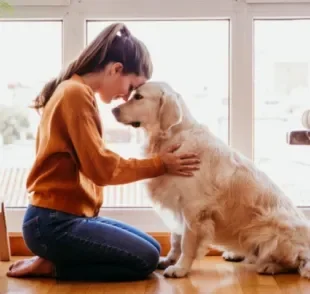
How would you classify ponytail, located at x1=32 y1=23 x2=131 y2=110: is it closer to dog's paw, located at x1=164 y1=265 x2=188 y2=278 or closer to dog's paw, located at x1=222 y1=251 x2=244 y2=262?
dog's paw, located at x1=164 y1=265 x2=188 y2=278

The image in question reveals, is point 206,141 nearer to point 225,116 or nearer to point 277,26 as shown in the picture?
point 225,116

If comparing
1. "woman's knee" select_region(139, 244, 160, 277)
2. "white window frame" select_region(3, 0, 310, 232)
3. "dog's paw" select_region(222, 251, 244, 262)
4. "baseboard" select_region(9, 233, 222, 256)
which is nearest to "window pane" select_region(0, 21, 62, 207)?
"white window frame" select_region(3, 0, 310, 232)

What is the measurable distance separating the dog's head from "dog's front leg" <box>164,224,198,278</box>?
440 mm

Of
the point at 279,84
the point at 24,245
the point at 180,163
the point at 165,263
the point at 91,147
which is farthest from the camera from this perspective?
the point at 279,84

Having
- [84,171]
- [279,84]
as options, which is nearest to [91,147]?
[84,171]

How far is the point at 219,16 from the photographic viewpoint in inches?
120

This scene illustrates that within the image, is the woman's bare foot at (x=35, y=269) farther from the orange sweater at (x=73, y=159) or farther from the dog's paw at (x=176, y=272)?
the dog's paw at (x=176, y=272)

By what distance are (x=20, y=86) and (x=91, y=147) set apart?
985 mm

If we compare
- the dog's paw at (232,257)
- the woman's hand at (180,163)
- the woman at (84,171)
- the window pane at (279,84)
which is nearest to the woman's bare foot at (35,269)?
the woman at (84,171)

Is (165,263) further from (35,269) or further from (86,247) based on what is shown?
(35,269)

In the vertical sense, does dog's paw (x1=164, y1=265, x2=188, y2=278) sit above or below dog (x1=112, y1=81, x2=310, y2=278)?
below

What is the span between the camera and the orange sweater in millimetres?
2391

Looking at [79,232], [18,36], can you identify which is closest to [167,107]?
[79,232]

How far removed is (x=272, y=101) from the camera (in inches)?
124
